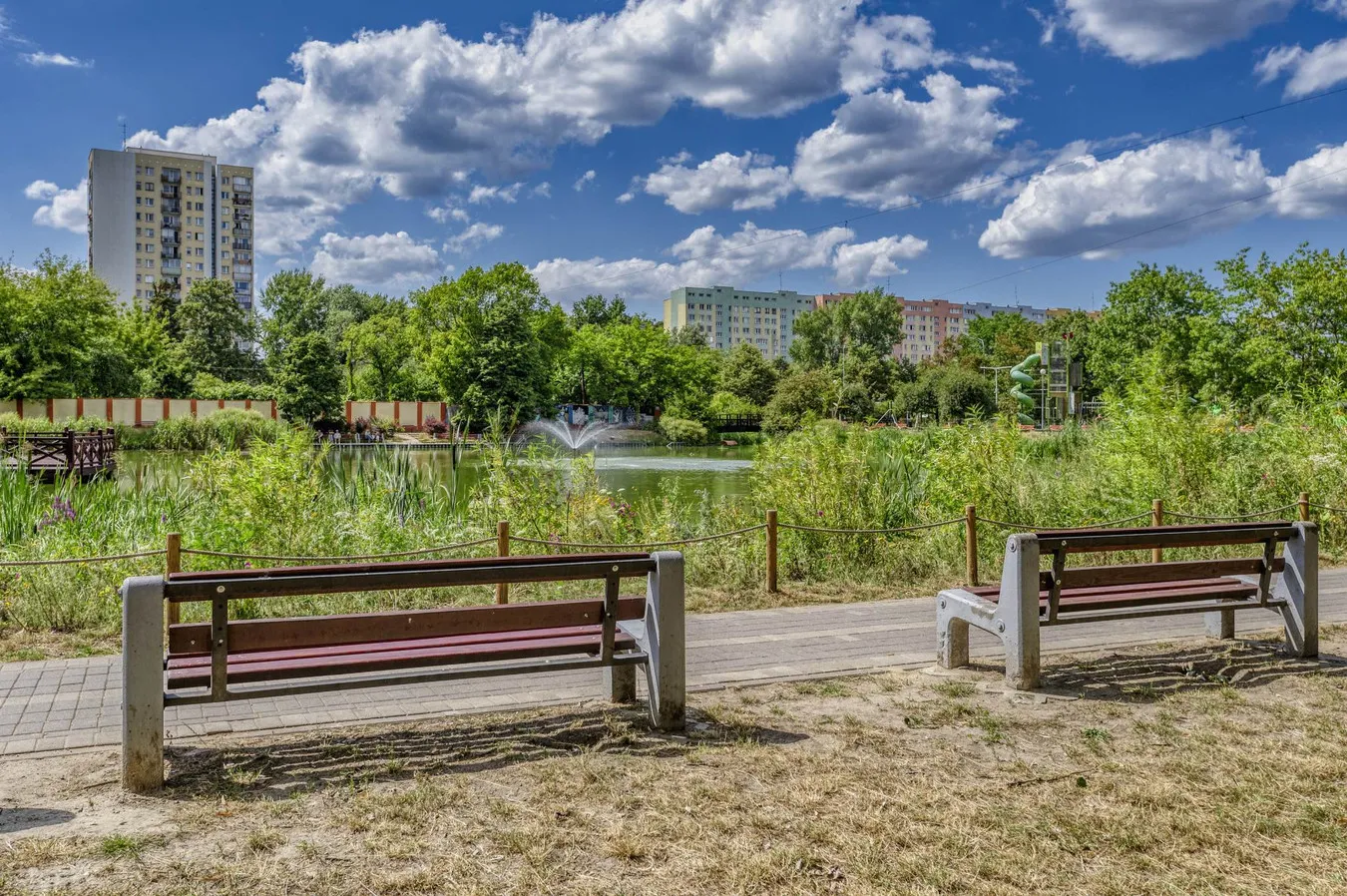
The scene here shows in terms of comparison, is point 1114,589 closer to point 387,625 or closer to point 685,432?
point 387,625

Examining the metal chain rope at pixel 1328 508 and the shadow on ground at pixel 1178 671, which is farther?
the metal chain rope at pixel 1328 508

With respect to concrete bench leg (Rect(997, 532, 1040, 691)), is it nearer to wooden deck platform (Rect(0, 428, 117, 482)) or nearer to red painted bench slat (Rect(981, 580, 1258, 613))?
red painted bench slat (Rect(981, 580, 1258, 613))

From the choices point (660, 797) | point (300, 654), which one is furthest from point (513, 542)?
point (660, 797)

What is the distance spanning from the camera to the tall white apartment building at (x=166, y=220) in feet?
362

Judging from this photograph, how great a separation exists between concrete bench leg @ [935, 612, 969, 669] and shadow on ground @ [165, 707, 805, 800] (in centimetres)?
174

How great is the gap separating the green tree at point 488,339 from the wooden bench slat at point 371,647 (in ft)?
169

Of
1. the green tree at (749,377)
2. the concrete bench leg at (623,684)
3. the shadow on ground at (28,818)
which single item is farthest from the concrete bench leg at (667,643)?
the green tree at (749,377)

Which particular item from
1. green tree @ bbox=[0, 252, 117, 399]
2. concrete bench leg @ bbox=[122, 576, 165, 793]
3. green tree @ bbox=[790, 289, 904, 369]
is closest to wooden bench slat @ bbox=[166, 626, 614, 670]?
concrete bench leg @ bbox=[122, 576, 165, 793]

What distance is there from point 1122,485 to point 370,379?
210 feet

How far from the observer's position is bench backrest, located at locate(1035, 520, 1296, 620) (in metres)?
5.52

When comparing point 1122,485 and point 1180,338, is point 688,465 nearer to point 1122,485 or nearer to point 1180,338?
point 1122,485

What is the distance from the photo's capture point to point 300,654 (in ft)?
13.9

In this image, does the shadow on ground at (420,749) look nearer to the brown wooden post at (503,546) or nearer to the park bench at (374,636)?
the park bench at (374,636)

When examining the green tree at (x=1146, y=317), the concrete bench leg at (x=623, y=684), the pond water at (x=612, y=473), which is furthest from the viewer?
the green tree at (x=1146, y=317)
